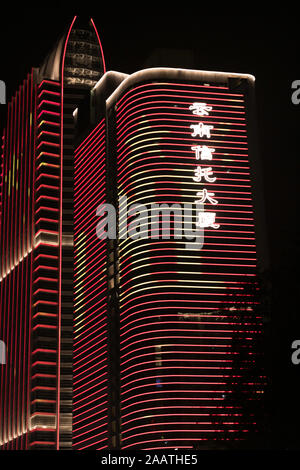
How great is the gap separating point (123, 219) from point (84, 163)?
85.8 ft

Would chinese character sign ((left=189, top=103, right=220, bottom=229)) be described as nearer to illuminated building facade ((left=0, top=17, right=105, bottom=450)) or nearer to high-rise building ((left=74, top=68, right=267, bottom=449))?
high-rise building ((left=74, top=68, right=267, bottom=449))

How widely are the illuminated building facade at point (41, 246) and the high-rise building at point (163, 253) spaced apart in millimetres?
6529

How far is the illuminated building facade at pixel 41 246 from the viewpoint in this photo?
136 meters

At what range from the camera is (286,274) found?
131 feet

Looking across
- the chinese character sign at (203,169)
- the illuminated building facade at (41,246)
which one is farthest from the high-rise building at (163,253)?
the illuminated building facade at (41,246)

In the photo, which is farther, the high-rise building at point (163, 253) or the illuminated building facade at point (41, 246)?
the illuminated building facade at point (41, 246)

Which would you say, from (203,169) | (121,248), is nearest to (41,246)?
(121,248)

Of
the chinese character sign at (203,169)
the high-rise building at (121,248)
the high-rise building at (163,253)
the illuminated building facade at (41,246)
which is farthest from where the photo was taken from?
the illuminated building facade at (41,246)

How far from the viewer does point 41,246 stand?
143 m

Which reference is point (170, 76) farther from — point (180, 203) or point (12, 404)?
point (12, 404)

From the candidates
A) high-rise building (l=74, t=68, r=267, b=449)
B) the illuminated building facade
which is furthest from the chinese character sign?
the illuminated building facade

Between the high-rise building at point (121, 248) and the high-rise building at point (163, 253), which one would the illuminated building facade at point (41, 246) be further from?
the high-rise building at point (163, 253)

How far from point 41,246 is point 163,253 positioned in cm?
3742
